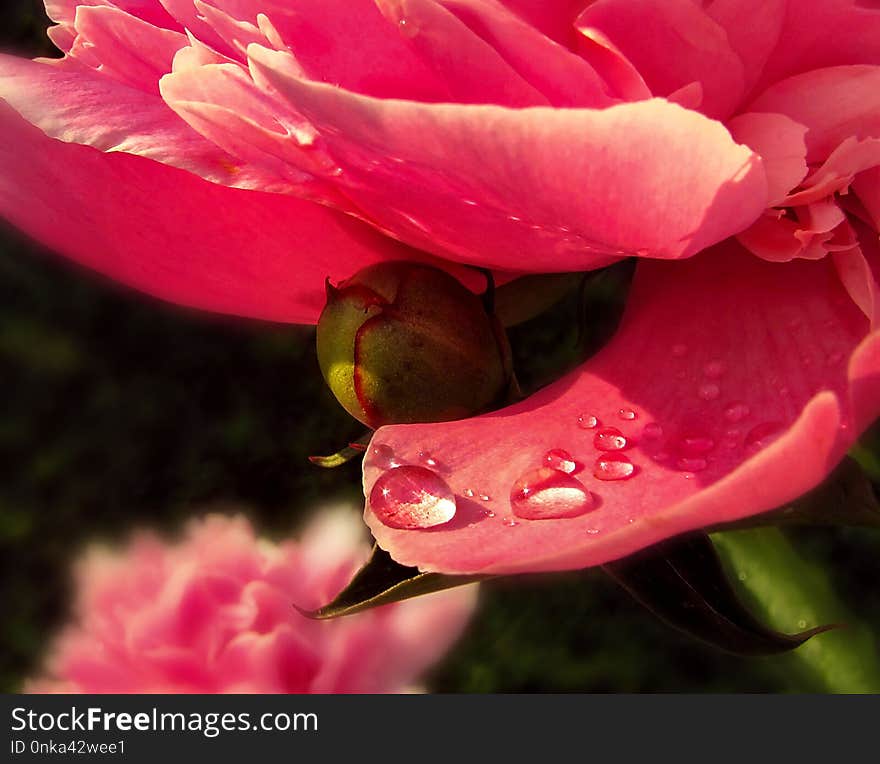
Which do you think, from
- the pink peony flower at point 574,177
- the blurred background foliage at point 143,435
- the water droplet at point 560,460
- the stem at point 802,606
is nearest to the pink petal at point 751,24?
the pink peony flower at point 574,177

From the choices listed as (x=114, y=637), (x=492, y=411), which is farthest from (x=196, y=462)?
(x=492, y=411)

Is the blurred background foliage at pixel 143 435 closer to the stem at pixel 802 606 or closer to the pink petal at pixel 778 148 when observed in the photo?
the stem at pixel 802 606

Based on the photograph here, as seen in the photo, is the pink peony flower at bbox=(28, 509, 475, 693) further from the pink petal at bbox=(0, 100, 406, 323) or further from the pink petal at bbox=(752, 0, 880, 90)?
the pink petal at bbox=(752, 0, 880, 90)

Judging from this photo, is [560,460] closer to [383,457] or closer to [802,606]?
[383,457]

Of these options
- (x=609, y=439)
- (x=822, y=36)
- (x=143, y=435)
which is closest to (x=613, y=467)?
(x=609, y=439)

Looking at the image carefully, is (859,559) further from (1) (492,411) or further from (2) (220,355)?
(1) (492,411)

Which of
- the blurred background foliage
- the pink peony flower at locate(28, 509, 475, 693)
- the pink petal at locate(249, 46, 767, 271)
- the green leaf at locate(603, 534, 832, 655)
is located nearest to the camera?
the pink petal at locate(249, 46, 767, 271)

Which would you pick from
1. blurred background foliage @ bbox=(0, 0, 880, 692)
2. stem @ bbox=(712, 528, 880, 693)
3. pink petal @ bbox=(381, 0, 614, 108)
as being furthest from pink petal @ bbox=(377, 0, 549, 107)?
blurred background foliage @ bbox=(0, 0, 880, 692)
